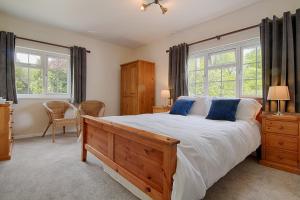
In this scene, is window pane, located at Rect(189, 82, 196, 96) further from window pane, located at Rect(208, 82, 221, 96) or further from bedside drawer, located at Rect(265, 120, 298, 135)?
bedside drawer, located at Rect(265, 120, 298, 135)

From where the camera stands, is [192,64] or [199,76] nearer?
[199,76]

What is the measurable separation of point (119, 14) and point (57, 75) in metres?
2.21

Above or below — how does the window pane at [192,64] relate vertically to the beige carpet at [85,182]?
above

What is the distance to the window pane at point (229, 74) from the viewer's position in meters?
3.40

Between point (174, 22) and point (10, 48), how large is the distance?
3.38 meters

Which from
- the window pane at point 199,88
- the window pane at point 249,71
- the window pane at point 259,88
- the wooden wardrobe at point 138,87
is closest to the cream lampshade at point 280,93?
the window pane at point 259,88

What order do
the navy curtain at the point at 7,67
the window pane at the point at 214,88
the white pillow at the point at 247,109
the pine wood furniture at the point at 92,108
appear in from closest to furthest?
the white pillow at the point at 247,109
the navy curtain at the point at 7,67
the window pane at the point at 214,88
the pine wood furniture at the point at 92,108

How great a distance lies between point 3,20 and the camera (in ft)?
11.5

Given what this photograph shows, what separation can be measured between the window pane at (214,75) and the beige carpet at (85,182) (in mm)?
1675

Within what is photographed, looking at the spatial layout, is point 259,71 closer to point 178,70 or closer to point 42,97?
point 178,70

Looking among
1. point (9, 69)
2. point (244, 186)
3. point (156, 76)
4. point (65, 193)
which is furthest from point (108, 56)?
point (244, 186)

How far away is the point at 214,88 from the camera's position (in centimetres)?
370

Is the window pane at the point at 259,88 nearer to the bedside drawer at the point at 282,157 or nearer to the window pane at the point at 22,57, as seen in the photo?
the bedside drawer at the point at 282,157

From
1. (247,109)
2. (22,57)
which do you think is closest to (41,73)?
(22,57)
